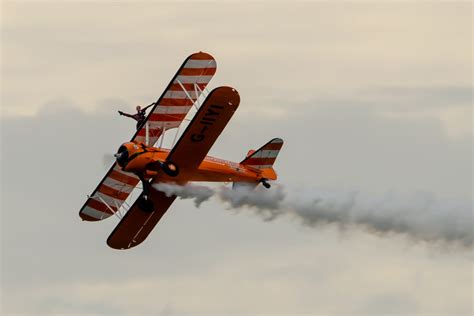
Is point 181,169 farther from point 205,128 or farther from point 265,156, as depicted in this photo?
point 265,156

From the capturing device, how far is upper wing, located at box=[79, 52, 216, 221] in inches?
1635

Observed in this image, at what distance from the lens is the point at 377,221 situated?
4303 cm

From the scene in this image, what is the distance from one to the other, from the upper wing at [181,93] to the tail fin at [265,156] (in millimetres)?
2490

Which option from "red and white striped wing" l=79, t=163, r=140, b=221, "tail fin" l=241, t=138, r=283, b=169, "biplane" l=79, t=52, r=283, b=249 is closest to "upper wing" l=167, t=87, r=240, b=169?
"biplane" l=79, t=52, r=283, b=249

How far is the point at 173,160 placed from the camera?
4078 centimetres

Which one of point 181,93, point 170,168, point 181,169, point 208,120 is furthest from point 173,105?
point 208,120

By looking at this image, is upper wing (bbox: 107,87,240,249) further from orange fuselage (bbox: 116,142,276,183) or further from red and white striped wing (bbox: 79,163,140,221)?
red and white striped wing (bbox: 79,163,140,221)

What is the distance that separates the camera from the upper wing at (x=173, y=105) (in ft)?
136

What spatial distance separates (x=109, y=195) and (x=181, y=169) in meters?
4.29

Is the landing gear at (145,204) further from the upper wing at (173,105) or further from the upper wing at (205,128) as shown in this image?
the upper wing at (205,128)

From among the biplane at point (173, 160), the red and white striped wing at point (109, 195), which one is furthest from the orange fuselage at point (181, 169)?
the red and white striped wing at point (109, 195)

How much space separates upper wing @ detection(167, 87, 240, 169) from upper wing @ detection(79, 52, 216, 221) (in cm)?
121

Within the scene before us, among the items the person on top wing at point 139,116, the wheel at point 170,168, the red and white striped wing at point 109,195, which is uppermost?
the person on top wing at point 139,116

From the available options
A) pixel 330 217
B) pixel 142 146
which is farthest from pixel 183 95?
pixel 330 217
